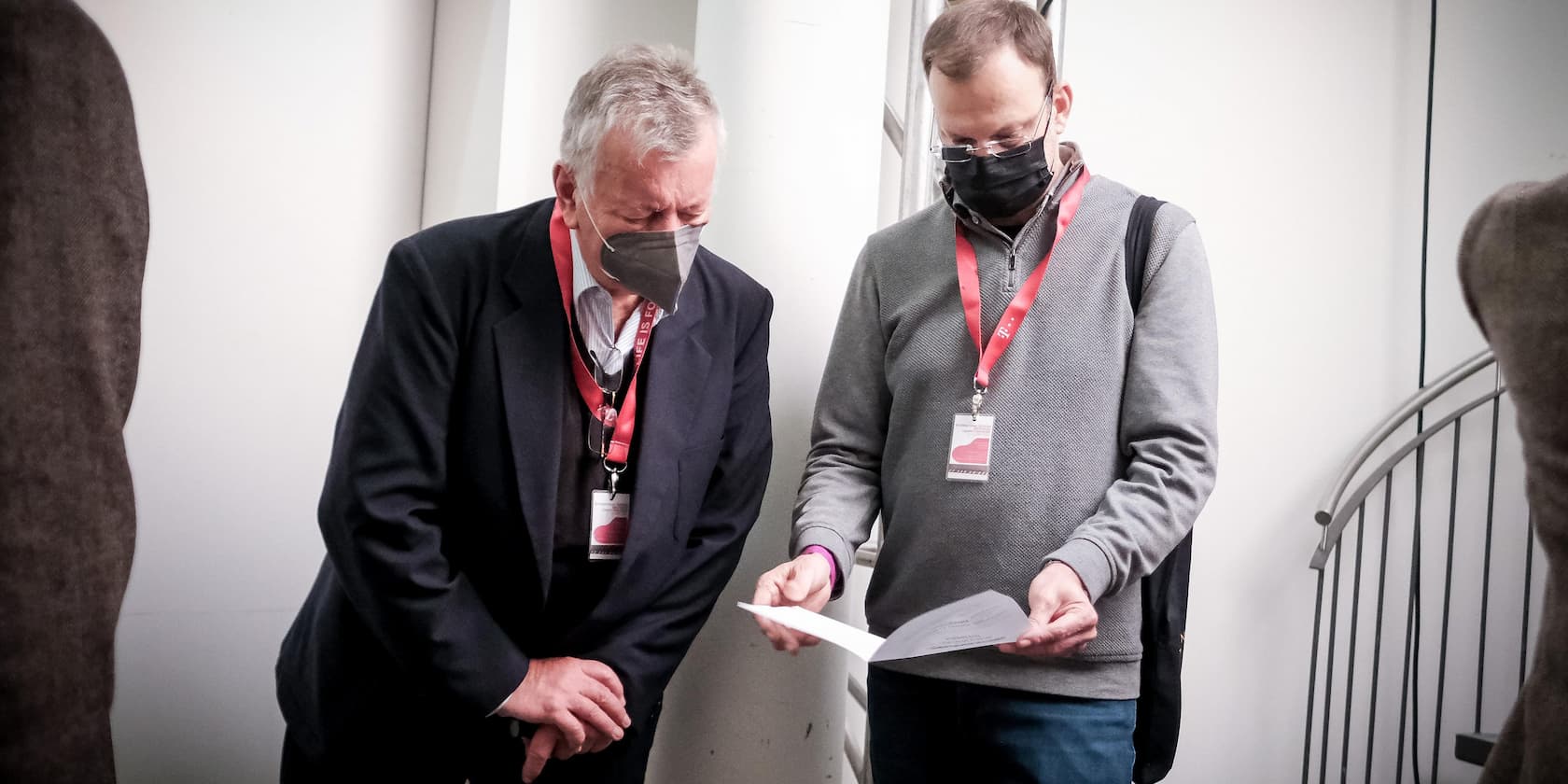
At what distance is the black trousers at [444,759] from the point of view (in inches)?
54.9

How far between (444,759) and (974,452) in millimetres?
880

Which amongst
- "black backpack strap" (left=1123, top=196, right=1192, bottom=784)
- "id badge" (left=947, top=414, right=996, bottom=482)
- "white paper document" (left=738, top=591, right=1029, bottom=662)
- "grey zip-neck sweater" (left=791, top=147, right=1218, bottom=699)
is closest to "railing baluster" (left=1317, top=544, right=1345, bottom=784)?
"black backpack strap" (left=1123, top=196, right=1192, bottom=784)

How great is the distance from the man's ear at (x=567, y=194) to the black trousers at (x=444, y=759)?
738 mm

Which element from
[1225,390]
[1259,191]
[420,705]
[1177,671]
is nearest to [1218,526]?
[1225,390]

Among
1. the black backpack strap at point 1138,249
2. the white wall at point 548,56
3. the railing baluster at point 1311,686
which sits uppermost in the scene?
the white wall at point 548,56

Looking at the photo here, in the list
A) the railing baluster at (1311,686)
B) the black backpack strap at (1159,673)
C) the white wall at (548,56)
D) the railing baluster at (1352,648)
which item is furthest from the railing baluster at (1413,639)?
the white wall at (548,56)

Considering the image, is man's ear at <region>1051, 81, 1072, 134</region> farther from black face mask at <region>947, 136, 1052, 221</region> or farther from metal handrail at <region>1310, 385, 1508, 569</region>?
metal handrail at <region>1310, 385, 1508, 569</region>

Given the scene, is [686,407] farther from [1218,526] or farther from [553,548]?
[1218,526]

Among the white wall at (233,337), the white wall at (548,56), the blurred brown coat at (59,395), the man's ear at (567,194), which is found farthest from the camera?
the white wall at (548,56)

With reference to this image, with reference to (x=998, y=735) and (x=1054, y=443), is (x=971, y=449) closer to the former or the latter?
(x=1054, y=443)

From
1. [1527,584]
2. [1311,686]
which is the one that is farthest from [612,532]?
[1527,584]

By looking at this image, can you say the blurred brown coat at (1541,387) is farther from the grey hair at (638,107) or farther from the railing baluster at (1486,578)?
the railing baluster at (1486,578)

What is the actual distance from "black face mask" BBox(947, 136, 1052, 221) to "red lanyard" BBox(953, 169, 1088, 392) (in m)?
0.05

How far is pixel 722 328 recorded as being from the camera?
1576 millimetres
